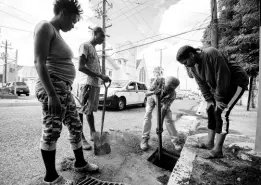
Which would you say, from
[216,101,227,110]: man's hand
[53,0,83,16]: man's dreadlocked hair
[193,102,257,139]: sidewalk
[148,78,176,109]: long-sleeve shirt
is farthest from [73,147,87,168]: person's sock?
[193,102,257,139]: sidewalk

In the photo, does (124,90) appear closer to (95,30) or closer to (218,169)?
(95,30)

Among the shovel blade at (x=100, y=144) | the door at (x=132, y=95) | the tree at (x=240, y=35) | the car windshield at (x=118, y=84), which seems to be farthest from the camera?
the door at (x=132, y=95)

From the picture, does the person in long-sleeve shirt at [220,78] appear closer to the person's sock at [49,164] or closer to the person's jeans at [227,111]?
the person's jeans at [227,111]

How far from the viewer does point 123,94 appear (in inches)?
304

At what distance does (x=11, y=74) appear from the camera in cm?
3759

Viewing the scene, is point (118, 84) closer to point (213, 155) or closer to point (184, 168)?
point (213, 155)

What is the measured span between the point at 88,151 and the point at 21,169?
89 centimetres

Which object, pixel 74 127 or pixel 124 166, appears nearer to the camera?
pixel 74 127

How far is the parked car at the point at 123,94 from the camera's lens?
7145mm

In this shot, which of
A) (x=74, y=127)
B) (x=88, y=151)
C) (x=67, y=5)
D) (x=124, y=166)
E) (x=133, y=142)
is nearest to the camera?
(x=67, y=5)

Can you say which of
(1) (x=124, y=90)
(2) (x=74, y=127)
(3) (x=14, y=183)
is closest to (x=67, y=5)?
(2) (x=74, y=127)

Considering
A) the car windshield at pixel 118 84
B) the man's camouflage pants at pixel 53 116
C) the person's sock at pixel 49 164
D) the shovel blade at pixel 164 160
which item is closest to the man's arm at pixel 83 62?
the man's camouflage pants at pixel 53 116

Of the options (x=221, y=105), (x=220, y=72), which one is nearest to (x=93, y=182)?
(x=221, y=105)

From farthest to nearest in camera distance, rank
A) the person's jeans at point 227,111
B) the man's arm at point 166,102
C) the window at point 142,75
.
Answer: the window at point 142,75, the man's arm at point 166,102, the person's jeans at point 227,111
